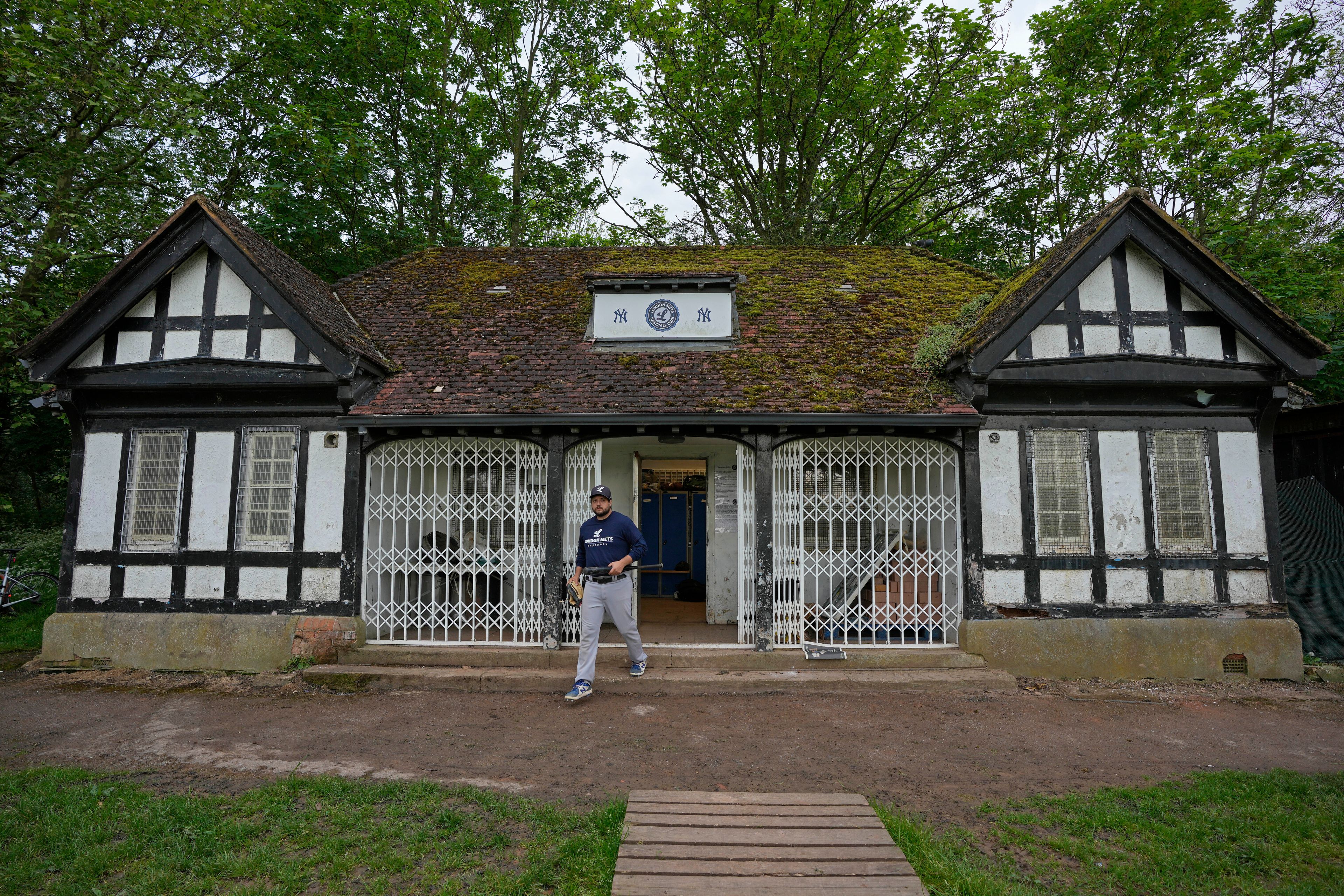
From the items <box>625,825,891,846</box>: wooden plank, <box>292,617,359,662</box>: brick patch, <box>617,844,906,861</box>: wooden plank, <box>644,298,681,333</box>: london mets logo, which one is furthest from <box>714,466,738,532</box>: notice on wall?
<box>617,844,906,861</box>: wooden plank

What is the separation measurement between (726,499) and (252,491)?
21.0 ft

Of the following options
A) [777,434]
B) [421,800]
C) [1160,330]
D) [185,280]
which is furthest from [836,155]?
[421,800]

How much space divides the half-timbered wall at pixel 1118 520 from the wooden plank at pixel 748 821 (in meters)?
4.76

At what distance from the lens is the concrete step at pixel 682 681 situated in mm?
6930

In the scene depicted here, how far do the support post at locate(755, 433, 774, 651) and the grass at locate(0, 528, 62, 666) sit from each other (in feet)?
30.7

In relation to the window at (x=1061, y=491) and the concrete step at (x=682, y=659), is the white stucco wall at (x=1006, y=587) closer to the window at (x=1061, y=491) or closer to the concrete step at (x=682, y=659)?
the window at (x=1061, y=491)

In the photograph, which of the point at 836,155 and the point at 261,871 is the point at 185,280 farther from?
the point at 836,155

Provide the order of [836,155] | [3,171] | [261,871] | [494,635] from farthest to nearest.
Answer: [836,155], [3,171], [494,635], [261,871]

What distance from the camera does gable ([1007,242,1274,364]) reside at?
7.76 meters

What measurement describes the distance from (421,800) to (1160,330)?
9.29 metres

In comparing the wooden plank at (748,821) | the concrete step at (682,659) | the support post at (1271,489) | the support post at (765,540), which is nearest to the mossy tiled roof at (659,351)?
the support post at (765,540)

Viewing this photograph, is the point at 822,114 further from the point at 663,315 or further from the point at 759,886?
the point at 759,886

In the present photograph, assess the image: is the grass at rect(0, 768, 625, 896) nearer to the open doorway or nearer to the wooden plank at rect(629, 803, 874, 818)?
the wooden plank at rect(629, 803, 874, 818)

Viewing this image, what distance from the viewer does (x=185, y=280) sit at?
816 centimetres
